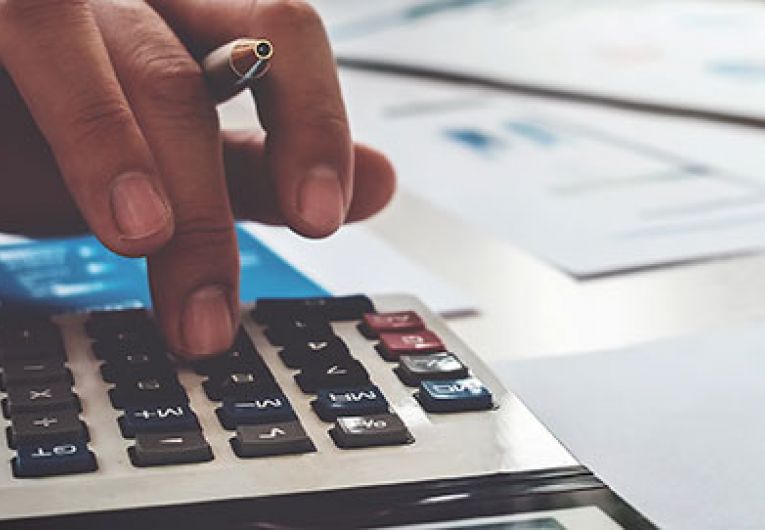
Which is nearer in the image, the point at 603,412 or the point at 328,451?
the point at 328,451

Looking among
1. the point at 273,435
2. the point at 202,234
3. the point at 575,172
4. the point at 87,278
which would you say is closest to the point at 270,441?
the point at 273,435

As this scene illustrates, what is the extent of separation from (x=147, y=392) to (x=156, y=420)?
0.02 meters

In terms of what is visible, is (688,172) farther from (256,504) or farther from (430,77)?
(256,504)

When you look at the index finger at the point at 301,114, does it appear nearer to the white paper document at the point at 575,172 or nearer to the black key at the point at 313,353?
the black key at the point at 313,353

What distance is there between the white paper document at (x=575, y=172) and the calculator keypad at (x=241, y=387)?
186mm

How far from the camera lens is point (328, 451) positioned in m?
0.33

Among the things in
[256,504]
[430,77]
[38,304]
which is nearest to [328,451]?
[256,504]

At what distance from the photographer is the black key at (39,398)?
34cm

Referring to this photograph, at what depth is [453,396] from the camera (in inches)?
14.1

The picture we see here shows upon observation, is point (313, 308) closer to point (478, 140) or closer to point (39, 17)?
point (39, 17)

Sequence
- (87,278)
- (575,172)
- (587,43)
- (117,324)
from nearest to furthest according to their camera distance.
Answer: (117,324) < (87,278) < (575,172) < (587,43)

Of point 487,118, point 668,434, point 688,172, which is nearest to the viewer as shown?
point 668,434

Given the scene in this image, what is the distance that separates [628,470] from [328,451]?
96 millimetres

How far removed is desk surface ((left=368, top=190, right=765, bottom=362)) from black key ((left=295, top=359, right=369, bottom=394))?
11 centimetres
